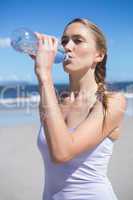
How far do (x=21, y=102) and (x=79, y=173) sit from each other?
10.1 meters

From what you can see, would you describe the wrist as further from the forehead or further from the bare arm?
the forehead

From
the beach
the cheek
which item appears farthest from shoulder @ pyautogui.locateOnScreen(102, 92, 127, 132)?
the beach

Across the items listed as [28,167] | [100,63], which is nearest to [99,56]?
[100,63]

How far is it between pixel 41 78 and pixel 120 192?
2055 mm

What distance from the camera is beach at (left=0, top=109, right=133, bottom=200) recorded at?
9.03 feet

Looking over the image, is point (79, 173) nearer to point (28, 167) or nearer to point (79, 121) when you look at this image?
point (79, 121)

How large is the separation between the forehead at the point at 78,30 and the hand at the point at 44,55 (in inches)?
4.4

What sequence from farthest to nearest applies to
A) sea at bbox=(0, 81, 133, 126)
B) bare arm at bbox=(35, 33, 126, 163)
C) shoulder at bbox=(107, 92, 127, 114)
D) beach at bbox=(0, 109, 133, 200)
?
sea at bbox=(0, 81, 133, 126)
beach at bbox=(0, 109, 133, 200)
shoulder at bbox=(107, 92, 127, 114)
bare arm at bbox=(35, 33, 126, 163)

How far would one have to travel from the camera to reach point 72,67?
907mm

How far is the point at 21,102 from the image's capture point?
1090 centimetres

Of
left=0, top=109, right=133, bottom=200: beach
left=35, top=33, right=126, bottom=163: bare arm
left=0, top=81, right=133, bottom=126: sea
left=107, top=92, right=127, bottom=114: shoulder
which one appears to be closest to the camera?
left=35, top=33, right=126, bottom=163: bare arm

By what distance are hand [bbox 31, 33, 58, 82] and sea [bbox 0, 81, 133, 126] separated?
0.89 ft

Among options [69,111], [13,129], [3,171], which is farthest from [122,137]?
[69,111]

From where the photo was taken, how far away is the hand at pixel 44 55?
2.67ft
